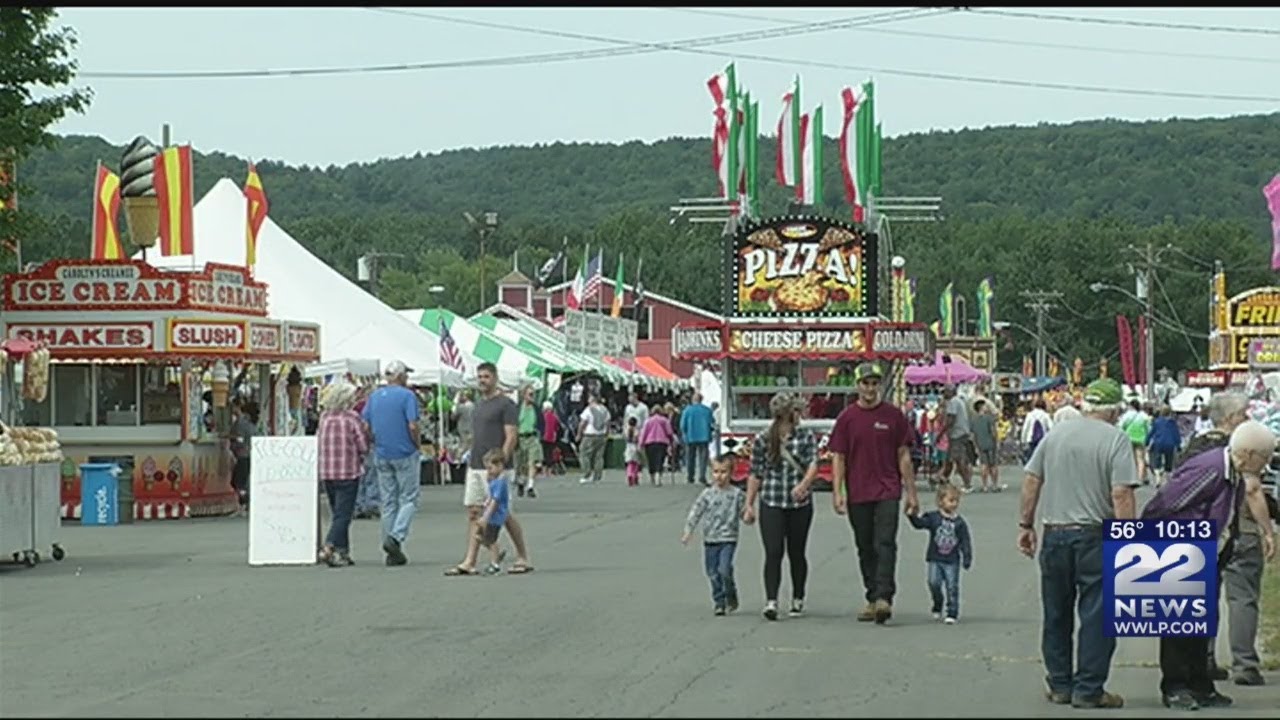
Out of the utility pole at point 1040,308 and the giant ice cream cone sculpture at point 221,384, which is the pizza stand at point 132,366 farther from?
the utility pole at point 1040,308

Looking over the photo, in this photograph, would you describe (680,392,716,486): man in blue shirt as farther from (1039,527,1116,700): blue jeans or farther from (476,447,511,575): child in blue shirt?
(1039,527,1116,700): blue jeans

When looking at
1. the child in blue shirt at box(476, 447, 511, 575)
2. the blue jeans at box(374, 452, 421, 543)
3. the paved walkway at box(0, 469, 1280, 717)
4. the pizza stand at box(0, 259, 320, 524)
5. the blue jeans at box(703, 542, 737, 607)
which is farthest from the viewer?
the pizza stand at box(0, 259, 320, 524)

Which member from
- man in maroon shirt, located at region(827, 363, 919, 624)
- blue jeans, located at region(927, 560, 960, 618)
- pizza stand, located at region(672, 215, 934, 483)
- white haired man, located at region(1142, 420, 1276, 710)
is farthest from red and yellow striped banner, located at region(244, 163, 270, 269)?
white haired man, located at region(1142, 420, 1276, 710)

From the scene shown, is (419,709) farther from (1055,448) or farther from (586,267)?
(586,267)

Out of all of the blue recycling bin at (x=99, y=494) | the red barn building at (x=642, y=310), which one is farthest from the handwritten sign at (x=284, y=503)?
the red barn building at (x=642, y=310)

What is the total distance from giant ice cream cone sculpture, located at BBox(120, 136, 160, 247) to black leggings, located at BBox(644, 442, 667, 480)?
12186 mm

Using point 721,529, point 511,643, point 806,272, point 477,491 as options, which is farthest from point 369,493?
point 511,643

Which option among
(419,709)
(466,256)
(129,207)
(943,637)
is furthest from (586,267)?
(466,256)

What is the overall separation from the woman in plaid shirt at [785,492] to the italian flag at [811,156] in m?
30.1

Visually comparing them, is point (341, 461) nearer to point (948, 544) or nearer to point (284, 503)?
point (284, 503)

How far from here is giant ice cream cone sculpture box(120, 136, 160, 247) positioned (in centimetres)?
3084

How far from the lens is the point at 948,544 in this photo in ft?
50.1

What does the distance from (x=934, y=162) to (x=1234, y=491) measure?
145881 millimetres

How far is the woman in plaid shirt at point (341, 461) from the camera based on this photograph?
20.2 m
